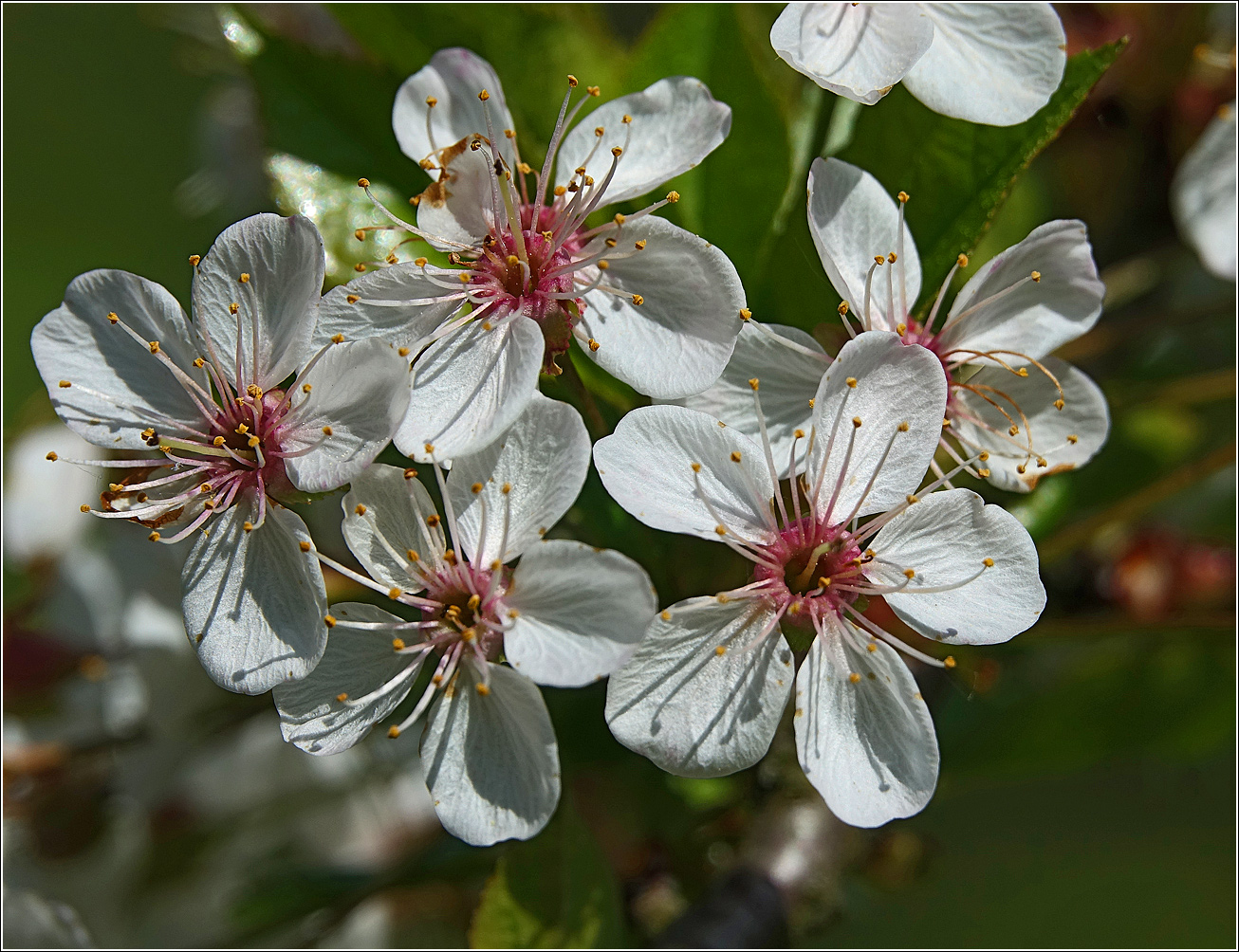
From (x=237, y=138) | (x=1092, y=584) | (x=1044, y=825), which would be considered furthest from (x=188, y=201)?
(x=1044, y=825)

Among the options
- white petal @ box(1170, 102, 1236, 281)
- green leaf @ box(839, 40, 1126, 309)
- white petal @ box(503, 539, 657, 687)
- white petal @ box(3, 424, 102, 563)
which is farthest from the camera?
white petal @ box(3, 424, 102, 563)

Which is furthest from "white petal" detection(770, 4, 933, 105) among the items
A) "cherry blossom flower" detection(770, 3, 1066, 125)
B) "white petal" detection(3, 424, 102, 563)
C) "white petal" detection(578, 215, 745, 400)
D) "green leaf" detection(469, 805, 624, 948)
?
"white petal" detection(3, 424, 102, 563)

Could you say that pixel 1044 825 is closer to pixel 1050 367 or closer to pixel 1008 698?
pixel 1008 698

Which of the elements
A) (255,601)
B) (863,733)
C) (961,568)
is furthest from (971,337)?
(255,601)

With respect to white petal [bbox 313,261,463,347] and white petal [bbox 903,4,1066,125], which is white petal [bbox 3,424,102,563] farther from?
white petal [bbox 903,4,1066,125]

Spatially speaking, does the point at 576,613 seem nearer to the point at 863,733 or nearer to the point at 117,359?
the point at 863,733
